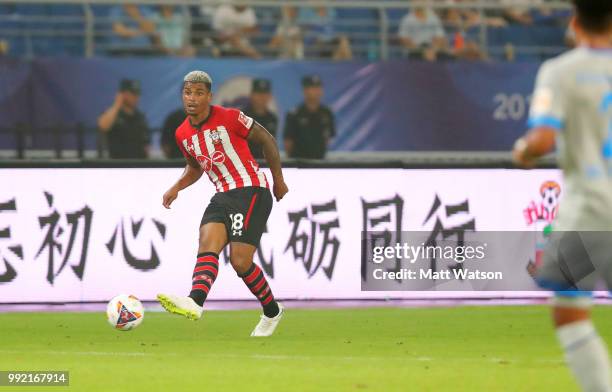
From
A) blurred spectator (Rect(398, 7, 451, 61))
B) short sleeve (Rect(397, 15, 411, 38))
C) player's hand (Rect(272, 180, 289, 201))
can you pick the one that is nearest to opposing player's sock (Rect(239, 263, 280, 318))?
player's hand (Rect(272, 180, 289, 201))

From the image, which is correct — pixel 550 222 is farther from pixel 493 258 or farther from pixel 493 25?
pixel 493 25

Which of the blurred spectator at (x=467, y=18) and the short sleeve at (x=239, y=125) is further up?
the short sleeve at (x=239, y=125)

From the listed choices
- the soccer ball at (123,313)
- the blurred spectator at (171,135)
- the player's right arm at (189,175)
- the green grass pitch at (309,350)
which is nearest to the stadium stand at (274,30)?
the blurred spectator at (171,135)

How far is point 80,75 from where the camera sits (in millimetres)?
19062

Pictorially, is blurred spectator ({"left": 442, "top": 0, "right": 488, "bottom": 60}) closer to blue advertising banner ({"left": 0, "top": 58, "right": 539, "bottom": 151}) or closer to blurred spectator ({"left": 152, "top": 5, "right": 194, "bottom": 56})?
blue advertising banner ({"left": 0, "top": 58, "right": 539, "bottom": 151})

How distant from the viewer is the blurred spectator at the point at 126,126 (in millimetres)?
18078

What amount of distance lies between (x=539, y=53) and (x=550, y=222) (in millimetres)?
6837

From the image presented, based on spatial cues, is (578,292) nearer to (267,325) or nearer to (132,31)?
(267,325)

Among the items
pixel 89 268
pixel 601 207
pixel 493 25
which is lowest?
pixel 89 268

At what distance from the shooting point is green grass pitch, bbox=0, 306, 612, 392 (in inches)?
359

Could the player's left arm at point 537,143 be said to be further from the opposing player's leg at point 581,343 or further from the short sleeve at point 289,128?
the short sleeve at point 289,128

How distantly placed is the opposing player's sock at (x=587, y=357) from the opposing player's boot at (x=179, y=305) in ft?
16.9

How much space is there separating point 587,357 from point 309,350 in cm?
506

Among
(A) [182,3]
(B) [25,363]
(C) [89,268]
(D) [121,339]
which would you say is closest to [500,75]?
(A) [182,3]
